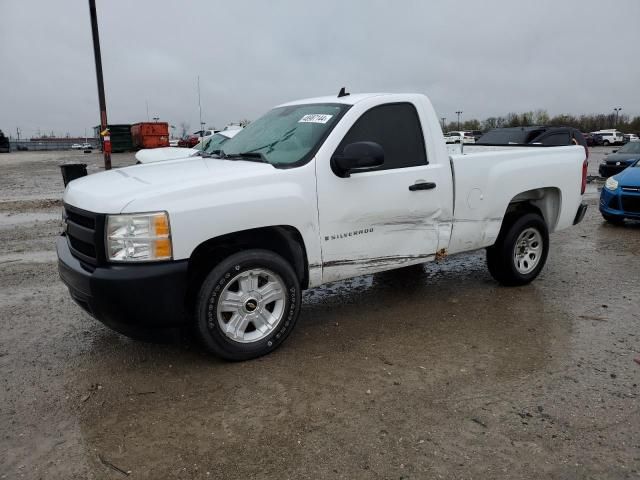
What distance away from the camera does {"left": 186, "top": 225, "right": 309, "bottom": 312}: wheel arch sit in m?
3.83

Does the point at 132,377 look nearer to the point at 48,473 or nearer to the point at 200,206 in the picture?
the point at 48,473

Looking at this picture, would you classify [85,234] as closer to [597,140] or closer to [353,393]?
[353,393]

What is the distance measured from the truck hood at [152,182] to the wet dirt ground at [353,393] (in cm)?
122

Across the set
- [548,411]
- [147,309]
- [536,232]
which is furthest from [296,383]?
[536,232]

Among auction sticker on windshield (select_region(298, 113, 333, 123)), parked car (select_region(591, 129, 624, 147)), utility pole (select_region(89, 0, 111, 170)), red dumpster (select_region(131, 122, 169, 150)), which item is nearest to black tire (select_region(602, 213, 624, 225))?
auction sticker on windshield (select_region(298, 113, 333, 123))

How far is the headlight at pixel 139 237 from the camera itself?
3.43 metres

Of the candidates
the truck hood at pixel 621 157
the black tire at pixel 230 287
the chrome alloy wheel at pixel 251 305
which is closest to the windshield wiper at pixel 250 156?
the black tire at pixel 230 287

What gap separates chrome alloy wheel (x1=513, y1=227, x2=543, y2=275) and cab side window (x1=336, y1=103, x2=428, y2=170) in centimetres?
172

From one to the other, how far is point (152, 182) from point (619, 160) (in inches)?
679

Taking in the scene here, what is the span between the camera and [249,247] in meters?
4.00

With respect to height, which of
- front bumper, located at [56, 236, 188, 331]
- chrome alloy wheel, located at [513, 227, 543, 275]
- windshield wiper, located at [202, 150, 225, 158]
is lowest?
chrome alloy wheel, located at [513, 227, 543, 275]

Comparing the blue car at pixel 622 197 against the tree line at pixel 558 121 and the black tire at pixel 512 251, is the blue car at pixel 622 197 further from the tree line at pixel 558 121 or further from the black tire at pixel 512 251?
the tree line at pixel 558 121

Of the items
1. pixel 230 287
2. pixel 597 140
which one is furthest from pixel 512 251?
pixel 597 140

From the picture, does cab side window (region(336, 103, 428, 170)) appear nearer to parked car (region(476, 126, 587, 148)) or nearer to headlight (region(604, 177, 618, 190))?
headlight (region(604, 177, 618, 190))
